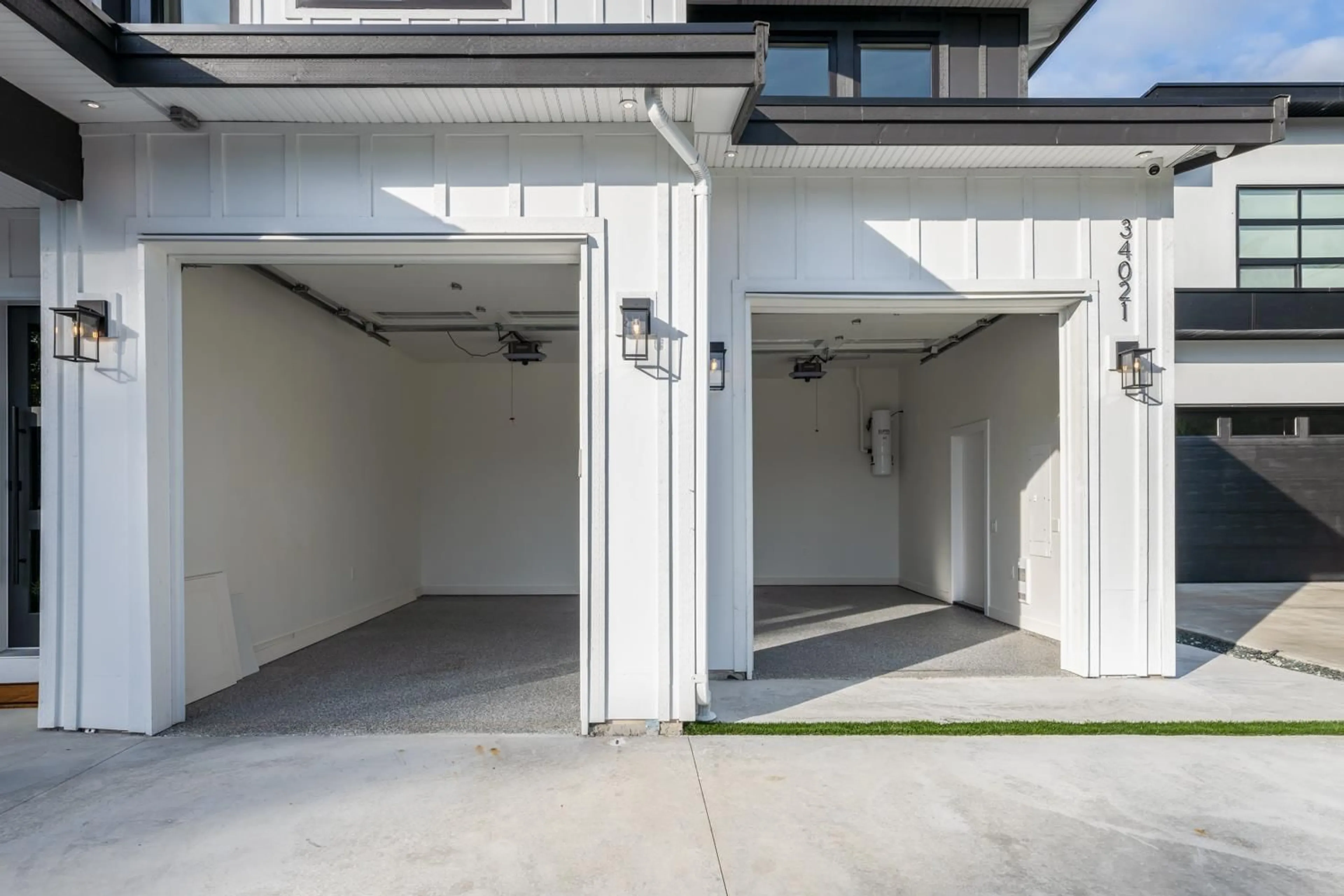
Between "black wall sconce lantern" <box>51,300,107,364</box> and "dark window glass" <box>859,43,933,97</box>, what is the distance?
518 cm

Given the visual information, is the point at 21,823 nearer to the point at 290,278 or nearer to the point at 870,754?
the point at 870,754

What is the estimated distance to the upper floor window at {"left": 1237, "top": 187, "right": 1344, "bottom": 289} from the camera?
32.4 feet

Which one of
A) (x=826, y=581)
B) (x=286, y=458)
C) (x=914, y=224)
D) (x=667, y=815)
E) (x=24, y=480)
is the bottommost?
(x=826, y=581)

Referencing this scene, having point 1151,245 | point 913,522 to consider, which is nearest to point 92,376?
point 1151,245

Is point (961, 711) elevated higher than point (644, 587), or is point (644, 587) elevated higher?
point (644, 587)

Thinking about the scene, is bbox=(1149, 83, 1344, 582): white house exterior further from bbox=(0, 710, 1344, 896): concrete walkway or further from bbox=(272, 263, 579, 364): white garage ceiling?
bbox=(272, 263, 579, 364): white garage ceiling

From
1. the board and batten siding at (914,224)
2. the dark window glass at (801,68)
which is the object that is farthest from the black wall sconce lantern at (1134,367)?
the dark window glass at (801,68)

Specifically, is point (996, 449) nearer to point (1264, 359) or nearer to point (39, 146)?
point (1264, 359)

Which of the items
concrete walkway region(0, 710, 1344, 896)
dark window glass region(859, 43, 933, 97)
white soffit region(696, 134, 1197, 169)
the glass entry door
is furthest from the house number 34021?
the glass entry door

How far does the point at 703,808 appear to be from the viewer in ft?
10.0

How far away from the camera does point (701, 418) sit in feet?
13.1

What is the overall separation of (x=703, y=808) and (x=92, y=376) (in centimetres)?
359

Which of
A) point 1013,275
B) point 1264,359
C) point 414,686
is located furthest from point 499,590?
point 1264,359

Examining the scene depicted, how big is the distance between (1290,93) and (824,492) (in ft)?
23.9
